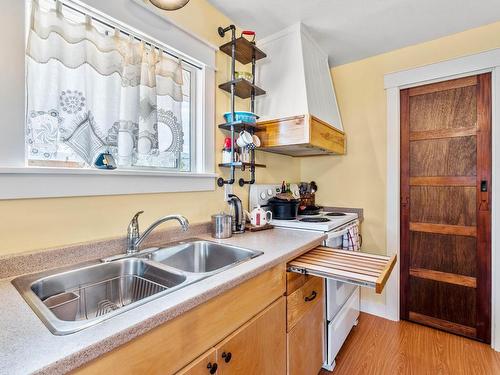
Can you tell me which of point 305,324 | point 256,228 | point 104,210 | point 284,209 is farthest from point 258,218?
point 104,210

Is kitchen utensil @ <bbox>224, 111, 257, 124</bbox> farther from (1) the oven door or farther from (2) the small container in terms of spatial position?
(1) the oven door

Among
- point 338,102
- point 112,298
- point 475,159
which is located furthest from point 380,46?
point 112,298

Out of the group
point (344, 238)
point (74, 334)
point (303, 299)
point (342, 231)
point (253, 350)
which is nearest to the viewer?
point (74, 334)

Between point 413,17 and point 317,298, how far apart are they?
202 centimetres

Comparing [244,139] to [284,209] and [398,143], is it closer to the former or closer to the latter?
[284,209]

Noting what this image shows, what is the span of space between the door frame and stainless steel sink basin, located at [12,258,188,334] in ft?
6.58

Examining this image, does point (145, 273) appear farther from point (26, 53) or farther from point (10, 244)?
point (26, 53)

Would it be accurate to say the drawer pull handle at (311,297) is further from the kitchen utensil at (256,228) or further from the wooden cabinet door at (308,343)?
the kitchen utensil at (256,228)

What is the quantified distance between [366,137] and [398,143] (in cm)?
28

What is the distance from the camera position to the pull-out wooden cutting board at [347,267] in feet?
3.40

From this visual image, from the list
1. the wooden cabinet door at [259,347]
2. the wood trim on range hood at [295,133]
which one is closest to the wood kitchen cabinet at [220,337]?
the wooden cabinet door at [259,347]

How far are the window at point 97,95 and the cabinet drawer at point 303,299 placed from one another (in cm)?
98

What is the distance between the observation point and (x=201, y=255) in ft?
4.51

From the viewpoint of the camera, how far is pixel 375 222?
234cm
